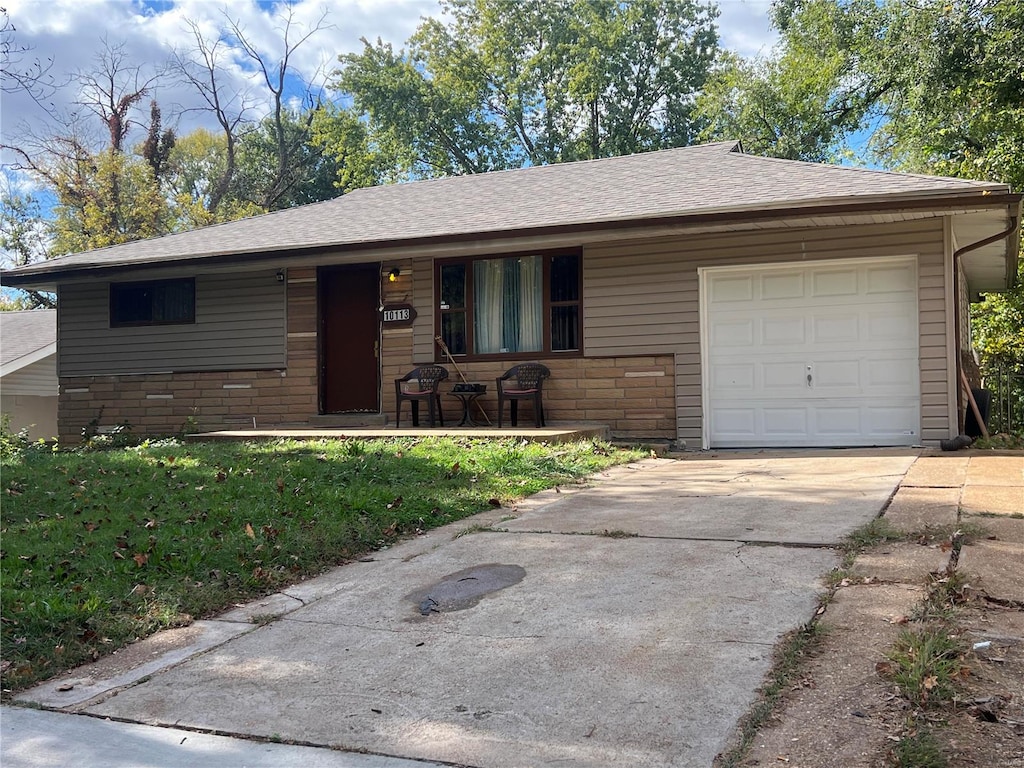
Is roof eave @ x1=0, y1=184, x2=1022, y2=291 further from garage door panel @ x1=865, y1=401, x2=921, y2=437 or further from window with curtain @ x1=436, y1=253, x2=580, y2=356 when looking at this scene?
garage door panel @ x1=865, y1=401, x2=921, y2=437

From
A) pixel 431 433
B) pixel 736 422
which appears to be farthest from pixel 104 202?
pixel 736 422

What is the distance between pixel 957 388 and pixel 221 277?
10394mm

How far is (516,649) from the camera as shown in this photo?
3.14 meters

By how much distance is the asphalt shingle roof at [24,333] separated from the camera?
22.0 m

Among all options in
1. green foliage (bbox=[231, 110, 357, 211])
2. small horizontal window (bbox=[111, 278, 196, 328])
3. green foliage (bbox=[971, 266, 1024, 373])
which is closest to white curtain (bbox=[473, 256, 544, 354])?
small horizontal window (bbox=[111, 278, 196, 328])

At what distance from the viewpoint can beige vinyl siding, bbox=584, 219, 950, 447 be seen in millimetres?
9398

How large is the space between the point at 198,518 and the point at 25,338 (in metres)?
21.4

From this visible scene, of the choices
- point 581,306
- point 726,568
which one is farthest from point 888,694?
point 581,306

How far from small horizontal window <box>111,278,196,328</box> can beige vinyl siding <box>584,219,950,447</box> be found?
21.5 feet

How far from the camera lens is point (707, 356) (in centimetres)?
1036

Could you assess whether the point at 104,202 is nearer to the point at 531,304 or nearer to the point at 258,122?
the point at 258,122

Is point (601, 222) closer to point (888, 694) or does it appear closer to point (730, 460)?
point (730, 460)

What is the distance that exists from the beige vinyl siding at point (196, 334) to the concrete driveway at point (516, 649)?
8377 mm

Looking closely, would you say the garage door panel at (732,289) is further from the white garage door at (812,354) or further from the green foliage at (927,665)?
the green foliage at (927,665)
